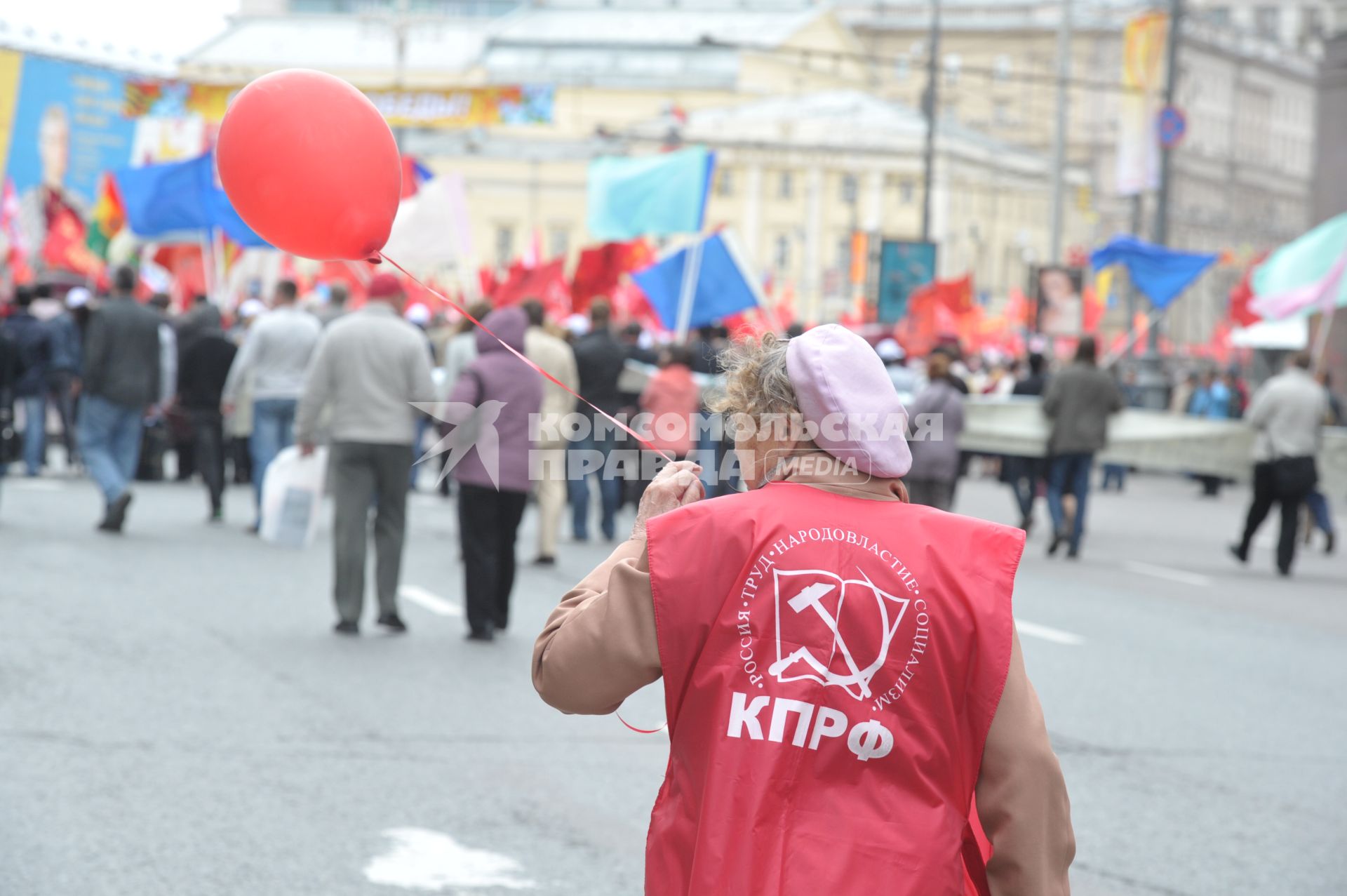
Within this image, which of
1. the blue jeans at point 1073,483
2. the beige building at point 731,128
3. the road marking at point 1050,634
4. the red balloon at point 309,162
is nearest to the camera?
the red balloon at point 309,162

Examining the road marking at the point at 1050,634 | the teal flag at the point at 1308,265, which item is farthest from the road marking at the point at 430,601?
the teal flag at the point at 1308,265

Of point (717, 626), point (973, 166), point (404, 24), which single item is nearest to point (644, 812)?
point (717, 626)

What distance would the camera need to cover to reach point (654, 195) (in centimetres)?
1964

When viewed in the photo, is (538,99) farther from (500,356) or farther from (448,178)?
(500,356)

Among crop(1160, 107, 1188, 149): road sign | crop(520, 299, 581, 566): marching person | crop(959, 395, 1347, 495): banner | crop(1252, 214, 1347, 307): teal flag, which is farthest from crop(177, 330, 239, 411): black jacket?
crop(1160, 107, 1188, 149): road sign

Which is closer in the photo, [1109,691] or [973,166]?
[1109,691]

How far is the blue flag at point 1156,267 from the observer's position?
1986cm

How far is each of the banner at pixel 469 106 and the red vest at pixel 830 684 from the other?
31.4 metres

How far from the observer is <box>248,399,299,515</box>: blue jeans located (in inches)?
555

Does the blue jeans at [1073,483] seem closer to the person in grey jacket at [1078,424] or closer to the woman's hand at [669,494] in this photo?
the person in grey jacket at [1078,424]

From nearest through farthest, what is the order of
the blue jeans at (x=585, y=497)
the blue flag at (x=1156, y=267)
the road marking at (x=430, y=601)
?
the road marking at (x=430, y=601), the blue jeans at (x=585, y=497), the blue flag at (x=1156, y=267)

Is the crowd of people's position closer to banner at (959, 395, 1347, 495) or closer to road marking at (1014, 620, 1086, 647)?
banner at (959, 395, 1347, 495)

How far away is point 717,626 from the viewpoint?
2.68 m

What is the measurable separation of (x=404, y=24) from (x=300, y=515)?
38.4 metres
